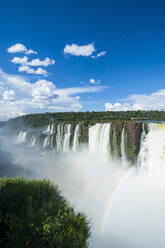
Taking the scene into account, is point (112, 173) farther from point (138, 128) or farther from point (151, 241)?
point (151, 241)

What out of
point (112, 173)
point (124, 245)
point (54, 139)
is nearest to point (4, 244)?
point (124, 245)

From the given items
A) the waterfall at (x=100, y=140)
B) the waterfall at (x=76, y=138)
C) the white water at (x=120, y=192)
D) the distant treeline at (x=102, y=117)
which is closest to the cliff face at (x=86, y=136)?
the waterfall at (x=76, y=138)

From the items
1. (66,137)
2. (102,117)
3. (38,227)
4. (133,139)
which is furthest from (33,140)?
(38,227)

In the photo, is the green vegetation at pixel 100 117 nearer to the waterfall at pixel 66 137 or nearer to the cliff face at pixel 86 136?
the cliff face at pixel 86 136

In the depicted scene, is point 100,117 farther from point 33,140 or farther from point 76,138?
point 33,140

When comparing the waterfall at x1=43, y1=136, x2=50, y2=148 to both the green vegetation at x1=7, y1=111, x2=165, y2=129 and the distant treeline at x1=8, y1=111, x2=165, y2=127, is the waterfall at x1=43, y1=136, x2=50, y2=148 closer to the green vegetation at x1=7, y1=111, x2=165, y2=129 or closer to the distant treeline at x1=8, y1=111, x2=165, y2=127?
the green vegetation at x1=7, y1=111, x2=165, y2=129

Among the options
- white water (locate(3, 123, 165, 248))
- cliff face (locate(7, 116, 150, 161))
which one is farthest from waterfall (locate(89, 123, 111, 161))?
cliff face (locate(7, 116, 150, 161))
